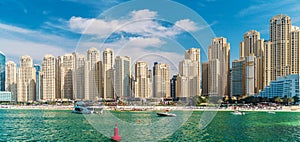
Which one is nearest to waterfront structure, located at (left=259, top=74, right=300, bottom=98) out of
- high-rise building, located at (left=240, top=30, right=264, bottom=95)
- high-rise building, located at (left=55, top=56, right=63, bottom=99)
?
high-rise building, located at (left=240, top=30, right=264, bottom=95)

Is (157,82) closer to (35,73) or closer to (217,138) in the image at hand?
(217,138)

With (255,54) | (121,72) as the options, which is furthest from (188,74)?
(255,54)

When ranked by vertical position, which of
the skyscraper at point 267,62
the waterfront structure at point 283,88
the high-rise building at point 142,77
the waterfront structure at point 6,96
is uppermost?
the skyscraper at point 267,62

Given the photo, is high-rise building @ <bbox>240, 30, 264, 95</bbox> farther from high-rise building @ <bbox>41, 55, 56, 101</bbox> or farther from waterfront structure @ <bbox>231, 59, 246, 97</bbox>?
high-rise building @ <bbox>41, 55, 56, 101</bbox>

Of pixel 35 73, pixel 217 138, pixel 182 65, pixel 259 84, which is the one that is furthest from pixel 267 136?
pixel 35 73

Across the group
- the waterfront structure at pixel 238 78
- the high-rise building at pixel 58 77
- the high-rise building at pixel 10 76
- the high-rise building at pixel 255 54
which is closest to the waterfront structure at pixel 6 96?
the high-rise building at pixel 10 76

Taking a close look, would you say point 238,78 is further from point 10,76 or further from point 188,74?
point 188,74

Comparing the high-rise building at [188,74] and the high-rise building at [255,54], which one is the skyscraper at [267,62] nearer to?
the high-rise building at [255,54]
